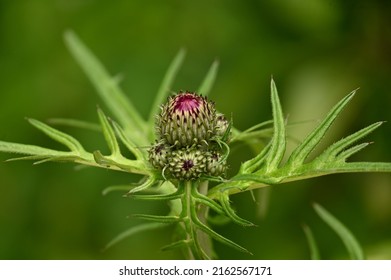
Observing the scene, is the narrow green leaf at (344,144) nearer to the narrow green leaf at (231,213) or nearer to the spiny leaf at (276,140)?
the spiny leaf at (276,140)

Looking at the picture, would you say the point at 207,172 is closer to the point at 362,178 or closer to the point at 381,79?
the point at 362,178

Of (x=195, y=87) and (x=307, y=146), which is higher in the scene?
(x=195, y=87)

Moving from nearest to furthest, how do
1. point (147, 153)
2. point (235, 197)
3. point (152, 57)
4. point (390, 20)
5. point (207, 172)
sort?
point (207, 172), point (147, 153), point (235, 197), point (390, 20), point (152, 57)

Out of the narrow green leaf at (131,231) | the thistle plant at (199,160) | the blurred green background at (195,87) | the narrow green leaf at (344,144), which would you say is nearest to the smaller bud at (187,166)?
the thistle plant at (199,160)

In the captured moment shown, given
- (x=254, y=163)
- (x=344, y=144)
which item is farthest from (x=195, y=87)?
(x=344, y=144)

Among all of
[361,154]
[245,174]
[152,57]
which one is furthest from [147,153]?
[152,57]

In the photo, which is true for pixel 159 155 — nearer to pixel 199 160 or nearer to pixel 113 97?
pixel 199 160
